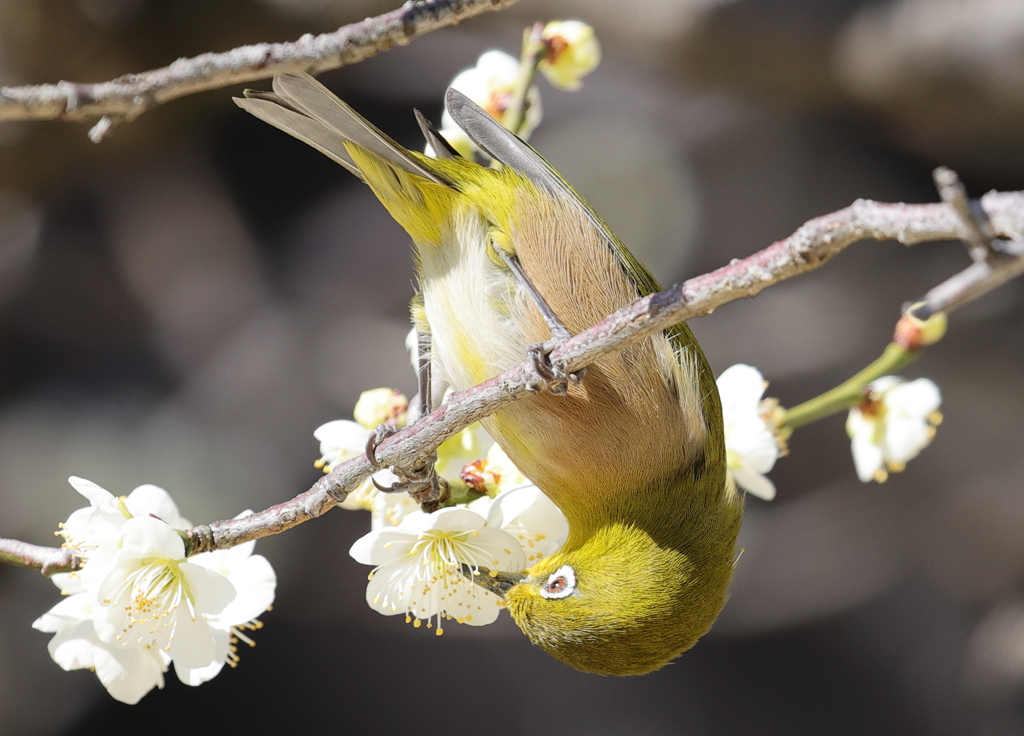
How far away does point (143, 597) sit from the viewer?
50.2 inches

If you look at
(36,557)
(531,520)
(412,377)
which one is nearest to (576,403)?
(531,520)

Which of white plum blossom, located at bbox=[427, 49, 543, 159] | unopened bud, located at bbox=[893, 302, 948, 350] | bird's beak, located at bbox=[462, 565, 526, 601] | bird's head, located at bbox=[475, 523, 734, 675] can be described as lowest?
bird's head, located at bbox=[475, 523, 734, 675]

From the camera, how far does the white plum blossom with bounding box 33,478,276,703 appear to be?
4.06ft

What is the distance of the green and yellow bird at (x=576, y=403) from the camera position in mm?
1496

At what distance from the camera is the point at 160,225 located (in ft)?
12.1

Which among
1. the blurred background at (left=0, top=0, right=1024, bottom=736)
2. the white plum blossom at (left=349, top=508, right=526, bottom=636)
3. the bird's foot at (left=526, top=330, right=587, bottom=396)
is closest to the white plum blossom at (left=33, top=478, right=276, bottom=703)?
the white plum blossom at (left=349, top=508, right=526, bottom=636)

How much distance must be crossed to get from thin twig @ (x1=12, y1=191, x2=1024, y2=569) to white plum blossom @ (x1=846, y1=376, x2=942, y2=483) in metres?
0.86

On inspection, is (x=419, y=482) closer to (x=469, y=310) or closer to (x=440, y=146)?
(x=469, y=310)

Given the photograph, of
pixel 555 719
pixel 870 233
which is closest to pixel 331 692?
pixel 555 719

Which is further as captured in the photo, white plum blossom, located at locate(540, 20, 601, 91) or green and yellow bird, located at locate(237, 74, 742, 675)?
white plum blossom, located at locate(540, 20, 601, 91)

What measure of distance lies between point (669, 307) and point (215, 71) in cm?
54

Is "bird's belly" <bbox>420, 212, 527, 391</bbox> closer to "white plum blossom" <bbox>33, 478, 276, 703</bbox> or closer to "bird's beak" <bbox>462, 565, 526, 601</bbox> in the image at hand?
"bird's beak" <bbox>462, 565, 526, 601</bbox>

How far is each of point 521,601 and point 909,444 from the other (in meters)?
0.83

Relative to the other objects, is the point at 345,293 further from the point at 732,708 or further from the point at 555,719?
the point at 732,708
